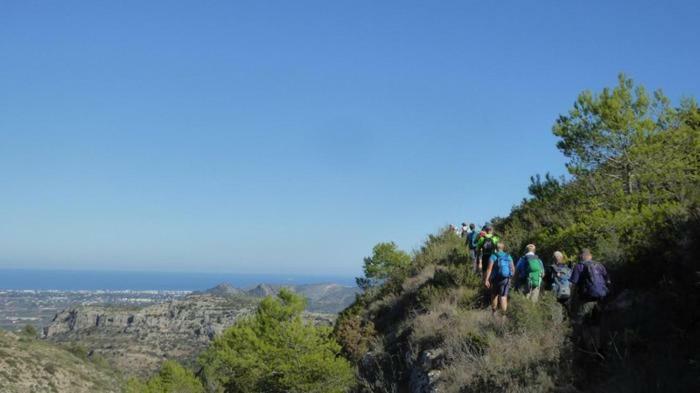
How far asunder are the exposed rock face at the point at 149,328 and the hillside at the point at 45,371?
88.7 feet

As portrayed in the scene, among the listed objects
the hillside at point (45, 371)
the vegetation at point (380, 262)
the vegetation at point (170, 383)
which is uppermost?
the vegetation at point (380, 262)

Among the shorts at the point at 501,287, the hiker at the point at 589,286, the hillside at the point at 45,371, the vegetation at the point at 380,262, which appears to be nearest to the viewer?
the hiker at the point at 589,286

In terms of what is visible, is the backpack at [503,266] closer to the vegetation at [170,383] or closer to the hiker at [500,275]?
the hiker at [500,275]

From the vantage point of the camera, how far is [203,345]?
124 metres

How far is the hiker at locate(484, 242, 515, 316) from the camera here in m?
11.4

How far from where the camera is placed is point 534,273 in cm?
1109

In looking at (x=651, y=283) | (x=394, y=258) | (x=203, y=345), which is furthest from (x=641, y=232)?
(x=203, y=345)

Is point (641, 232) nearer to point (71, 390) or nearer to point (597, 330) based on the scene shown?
point (597, 330)

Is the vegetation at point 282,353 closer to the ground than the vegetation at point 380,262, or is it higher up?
closer to the ground

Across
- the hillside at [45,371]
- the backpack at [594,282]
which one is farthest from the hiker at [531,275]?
the hillside at [45,371]

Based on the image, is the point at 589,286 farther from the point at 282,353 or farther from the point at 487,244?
the point at 282,353

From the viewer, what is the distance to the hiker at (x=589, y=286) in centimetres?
862

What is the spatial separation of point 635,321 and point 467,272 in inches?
294

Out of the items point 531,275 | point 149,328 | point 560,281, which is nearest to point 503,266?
point 531,275
